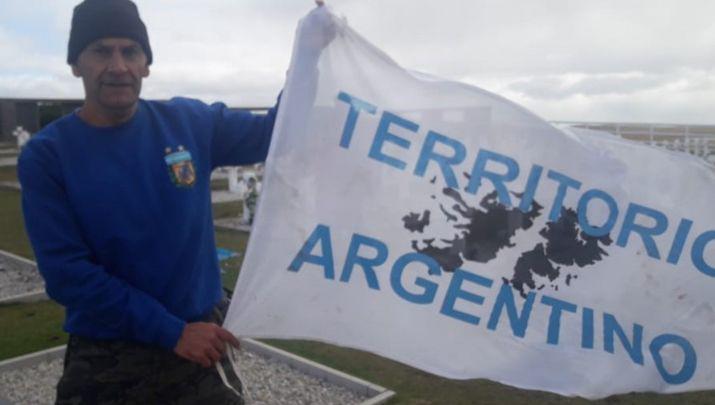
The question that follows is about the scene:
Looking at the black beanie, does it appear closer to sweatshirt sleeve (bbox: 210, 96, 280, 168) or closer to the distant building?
sweatshirt sleeve (bbox: 210, 96, 280, 168)

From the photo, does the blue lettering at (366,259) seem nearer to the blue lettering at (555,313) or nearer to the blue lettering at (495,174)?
the blue lettering at (495,174)

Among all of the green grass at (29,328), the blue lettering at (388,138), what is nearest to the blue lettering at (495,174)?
the blue lettering at (388,138)

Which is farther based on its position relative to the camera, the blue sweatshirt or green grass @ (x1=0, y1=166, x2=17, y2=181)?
green grass @ (x1=0, y1=166, x2=17, y2=181)

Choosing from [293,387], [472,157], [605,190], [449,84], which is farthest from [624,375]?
[293,387]

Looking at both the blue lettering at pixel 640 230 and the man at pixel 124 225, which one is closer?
the man at pixel 124 225

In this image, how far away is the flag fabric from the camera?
9.35 feet

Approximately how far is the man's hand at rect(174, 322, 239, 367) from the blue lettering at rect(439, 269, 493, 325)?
956mm

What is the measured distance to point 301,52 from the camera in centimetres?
285

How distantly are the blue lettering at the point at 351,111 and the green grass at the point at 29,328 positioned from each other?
14.8 ft

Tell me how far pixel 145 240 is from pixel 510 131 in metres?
1.64

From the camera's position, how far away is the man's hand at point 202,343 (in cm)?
244

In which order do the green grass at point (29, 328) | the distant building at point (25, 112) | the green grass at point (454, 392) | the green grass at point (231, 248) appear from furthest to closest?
the distant building at point (25, 112), the green grass at point (231, 248), the green grass at point (29, 328), the green grass at point (454, 392)

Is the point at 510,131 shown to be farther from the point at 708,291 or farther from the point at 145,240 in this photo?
the point at 145,240

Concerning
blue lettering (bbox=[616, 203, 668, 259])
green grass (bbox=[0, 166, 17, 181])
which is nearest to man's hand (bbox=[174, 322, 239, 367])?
blue lettering (bbox=[616, 203, 668, 259])
